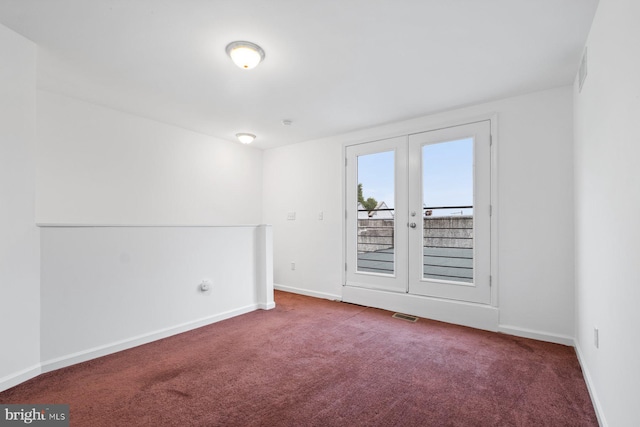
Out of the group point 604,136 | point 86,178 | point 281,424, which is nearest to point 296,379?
point 281,424

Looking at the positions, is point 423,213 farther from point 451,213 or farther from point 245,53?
point 245,53

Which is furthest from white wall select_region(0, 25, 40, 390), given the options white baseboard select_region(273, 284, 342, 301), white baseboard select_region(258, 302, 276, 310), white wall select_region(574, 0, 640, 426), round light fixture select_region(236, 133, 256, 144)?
white wall select_region(574, 0, 640, 426)

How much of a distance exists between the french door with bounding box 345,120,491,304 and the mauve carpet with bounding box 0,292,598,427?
0.72m

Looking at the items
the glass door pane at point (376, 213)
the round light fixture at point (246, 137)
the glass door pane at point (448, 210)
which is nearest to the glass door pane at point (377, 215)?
the glass door pane at point (376, 213)

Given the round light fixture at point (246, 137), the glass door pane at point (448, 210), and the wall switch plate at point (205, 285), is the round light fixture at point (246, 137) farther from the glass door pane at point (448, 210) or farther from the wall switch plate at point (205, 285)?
the glass door pane at point (448, 210)

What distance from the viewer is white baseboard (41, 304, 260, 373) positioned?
2.31 m

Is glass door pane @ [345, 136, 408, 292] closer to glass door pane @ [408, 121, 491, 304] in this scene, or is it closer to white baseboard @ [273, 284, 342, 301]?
glass door pane @ [408, 121, 491, 304]

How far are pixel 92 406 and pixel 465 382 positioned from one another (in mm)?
2381

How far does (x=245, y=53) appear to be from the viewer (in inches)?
89.4

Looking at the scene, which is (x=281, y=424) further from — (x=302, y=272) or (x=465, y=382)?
(x=302, y=272)

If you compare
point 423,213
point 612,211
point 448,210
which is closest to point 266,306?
point 423,213

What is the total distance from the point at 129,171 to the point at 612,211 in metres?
4.40

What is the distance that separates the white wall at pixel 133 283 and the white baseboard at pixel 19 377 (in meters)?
0.06

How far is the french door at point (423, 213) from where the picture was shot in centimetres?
334
